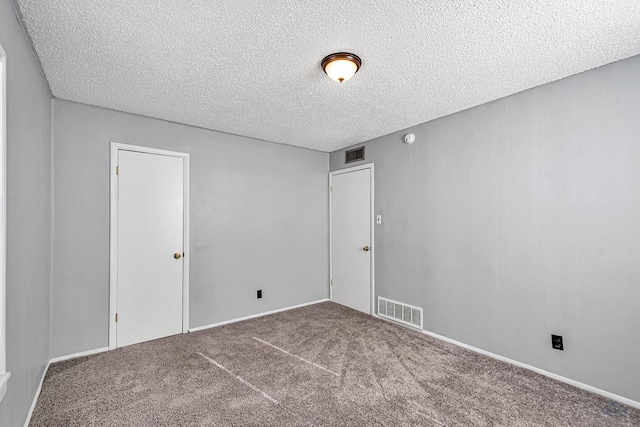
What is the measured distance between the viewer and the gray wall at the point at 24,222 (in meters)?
1.53

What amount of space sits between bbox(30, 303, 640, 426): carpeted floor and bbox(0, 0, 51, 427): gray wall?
454mm

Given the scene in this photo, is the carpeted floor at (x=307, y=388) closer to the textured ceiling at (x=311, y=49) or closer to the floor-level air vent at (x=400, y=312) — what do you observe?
the floor-level air vent at (x=400, y=312)

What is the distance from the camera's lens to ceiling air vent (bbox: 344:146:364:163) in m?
4.23

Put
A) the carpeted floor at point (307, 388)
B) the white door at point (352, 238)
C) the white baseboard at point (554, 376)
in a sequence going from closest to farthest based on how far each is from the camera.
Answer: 1. the carpeted floor at point (307, 388)
2. the white baseboard at point (554, 376)
3. the white door at point (352, 238)

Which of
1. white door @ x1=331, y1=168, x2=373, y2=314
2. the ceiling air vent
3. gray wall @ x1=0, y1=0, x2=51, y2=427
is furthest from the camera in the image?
the ceiling air vent

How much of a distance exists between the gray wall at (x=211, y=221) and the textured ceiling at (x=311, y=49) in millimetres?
420

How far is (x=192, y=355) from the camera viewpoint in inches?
112

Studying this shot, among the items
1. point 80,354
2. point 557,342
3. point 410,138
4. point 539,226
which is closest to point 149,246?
point 80,354

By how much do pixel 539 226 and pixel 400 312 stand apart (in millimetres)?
1828

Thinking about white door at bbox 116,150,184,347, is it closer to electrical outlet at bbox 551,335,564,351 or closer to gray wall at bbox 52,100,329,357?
gray wall at bbox 52,100,329,357

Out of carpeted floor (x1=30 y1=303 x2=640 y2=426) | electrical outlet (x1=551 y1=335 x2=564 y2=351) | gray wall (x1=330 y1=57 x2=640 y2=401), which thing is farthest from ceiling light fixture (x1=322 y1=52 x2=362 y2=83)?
electrical outlet (x1=551 y1=335 x2=564 y2=351)

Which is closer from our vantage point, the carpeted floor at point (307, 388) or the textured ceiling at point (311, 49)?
the textured ceiling at point (311, 49)

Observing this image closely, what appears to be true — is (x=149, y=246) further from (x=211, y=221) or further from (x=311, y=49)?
(x=311, y=49)

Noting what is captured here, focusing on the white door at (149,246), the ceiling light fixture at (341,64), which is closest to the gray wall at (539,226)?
the ceiling light fixture at (341,64)
